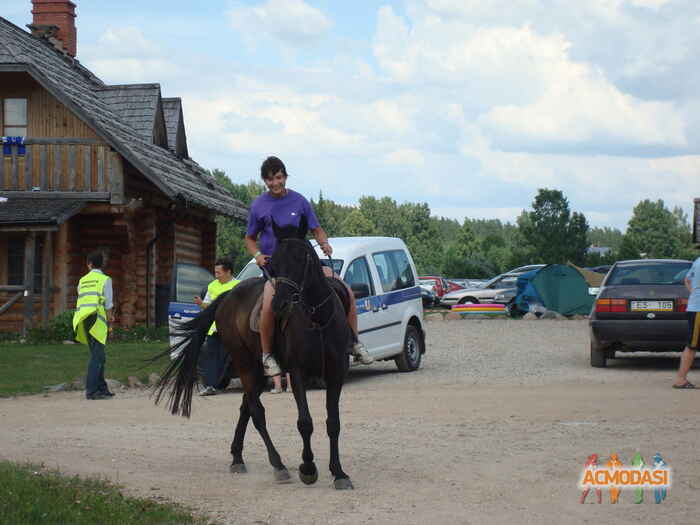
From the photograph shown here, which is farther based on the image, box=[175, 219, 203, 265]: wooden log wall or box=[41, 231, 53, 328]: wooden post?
box=[175, 219, 203, 265]: wooden log wall

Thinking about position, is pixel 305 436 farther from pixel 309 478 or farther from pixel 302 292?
pixel 302 292

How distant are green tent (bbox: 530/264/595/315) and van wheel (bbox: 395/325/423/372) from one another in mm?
18029

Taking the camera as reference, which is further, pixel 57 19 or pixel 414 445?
pixel 57 19

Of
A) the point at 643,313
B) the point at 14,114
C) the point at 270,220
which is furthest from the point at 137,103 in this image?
the point at 270,220

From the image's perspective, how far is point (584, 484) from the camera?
7.79 m

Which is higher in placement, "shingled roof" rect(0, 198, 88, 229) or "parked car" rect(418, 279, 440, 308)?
"shingled roof" rect(0, 198, 88, 229)

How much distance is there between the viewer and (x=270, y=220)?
343 inches

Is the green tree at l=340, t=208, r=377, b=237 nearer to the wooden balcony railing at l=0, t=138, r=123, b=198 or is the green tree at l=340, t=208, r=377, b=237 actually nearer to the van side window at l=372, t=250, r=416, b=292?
the wooden balcony railing at l=0, t=138, r=123, b=198

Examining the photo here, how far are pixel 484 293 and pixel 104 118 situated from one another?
21690 millimetres

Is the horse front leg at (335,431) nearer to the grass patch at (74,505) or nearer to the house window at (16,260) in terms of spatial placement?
the grass patch at (74,505)

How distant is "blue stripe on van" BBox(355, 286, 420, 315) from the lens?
17.0 metres

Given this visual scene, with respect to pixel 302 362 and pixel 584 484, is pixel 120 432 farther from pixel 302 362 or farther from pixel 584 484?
pixel 584 484

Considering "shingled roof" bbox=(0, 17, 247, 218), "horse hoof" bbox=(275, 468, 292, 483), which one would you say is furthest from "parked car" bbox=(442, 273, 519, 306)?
"horse hoof" bbox=(275, 468, 292, 483)

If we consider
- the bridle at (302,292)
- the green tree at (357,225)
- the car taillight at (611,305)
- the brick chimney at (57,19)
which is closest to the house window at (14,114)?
the brick chimney at (57,19)
